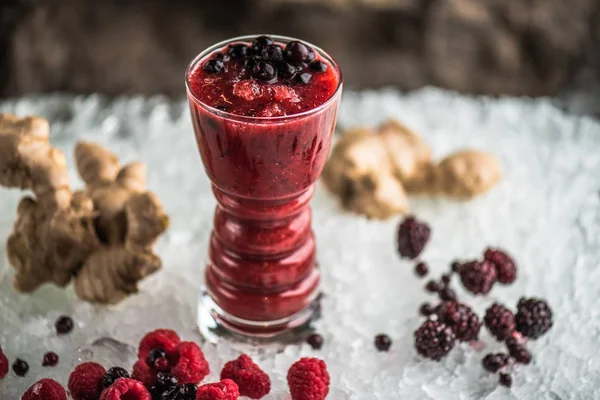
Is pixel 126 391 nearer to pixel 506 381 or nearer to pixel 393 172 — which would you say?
pixel 506 381

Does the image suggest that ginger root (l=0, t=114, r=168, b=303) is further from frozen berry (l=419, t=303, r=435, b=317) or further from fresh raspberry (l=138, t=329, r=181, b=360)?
frozen berry (l=419, t=303, r=435, b=317)

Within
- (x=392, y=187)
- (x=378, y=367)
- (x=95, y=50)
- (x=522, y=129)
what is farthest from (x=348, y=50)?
(x=378, y=367)

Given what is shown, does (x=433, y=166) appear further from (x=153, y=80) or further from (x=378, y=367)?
(x=153, y=80)

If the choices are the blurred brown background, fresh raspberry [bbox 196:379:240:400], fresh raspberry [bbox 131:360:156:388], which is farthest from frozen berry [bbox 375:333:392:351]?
the blurred brown background

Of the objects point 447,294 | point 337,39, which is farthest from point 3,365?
point 337,39

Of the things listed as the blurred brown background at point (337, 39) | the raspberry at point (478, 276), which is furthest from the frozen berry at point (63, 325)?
the blurred brown background at point (337, 39)

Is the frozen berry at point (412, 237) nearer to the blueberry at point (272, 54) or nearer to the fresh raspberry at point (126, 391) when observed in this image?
the blueberry at point (272, 54)
